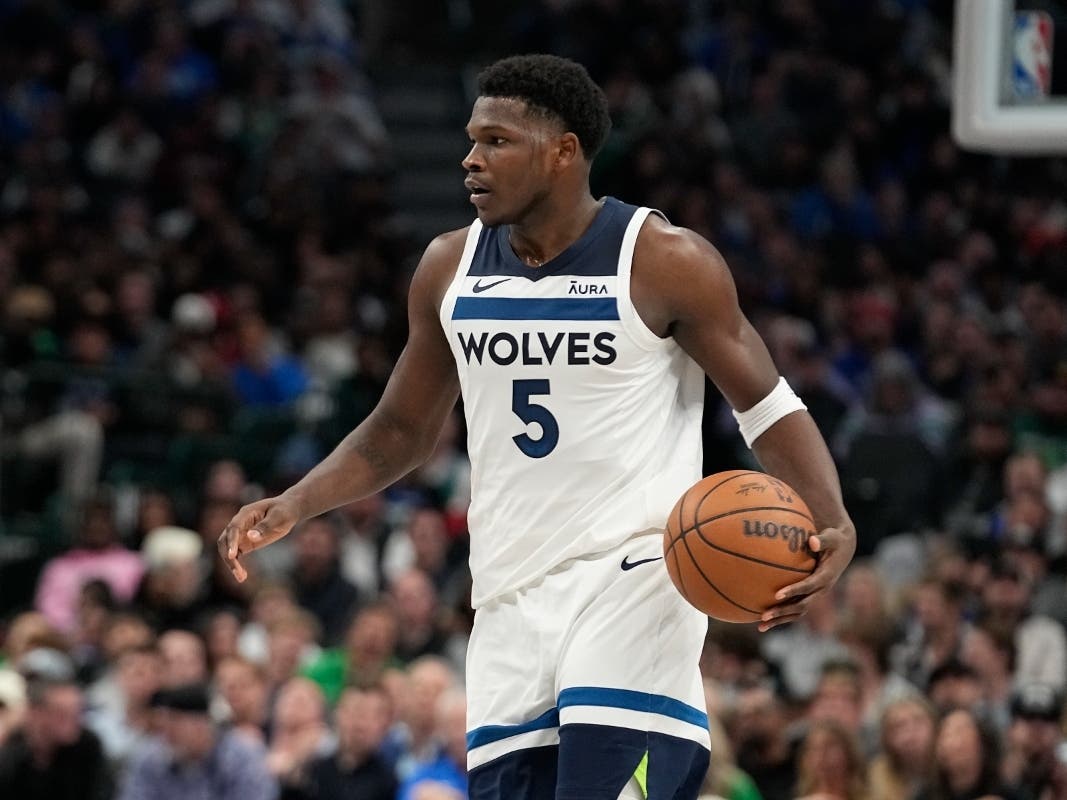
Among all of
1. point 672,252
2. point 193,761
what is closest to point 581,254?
point 672,252

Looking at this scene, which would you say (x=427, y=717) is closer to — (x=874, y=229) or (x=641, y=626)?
(x=641, y=626)

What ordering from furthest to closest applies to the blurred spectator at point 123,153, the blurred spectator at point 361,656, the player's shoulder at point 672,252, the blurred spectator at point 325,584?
1. the blurred spectator at point 123,153
2. the blurred spectator at point 325,584
3. the blurred spectator at point 361,656
4. the player's shoulder at point 672,252

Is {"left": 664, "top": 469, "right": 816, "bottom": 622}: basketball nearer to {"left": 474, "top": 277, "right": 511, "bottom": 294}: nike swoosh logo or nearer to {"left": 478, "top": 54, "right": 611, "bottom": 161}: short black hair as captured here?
{"left": 474, "top": 277, "right": 511, "bottom": 294}: nike swoosh logo

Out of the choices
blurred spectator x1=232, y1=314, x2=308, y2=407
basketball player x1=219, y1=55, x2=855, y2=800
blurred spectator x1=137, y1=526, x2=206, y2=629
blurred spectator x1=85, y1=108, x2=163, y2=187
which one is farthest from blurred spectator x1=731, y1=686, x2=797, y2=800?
blurred spectator x1=85, y1=108, x2=163, y2=187

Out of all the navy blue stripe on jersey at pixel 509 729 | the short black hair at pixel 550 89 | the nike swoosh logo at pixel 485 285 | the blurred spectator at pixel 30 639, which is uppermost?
the short black hair at pixel 550 89

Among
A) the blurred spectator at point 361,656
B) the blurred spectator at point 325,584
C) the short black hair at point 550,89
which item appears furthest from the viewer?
the blurred spectator at point 325,584

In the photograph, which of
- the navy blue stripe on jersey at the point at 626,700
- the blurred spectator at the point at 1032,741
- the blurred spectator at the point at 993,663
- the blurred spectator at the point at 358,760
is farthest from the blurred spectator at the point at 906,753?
the navy blue stripe on jersey at the point at 626,700

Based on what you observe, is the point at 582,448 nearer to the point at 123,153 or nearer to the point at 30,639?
the point at 30,639

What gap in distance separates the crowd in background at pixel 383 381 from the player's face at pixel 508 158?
13.8 feet

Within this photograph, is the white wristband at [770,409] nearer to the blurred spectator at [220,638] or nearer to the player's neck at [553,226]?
the player's neck at [553,226]

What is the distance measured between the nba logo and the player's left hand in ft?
8.71

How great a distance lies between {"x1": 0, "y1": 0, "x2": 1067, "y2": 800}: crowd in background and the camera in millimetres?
9438

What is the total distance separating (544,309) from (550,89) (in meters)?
0.54

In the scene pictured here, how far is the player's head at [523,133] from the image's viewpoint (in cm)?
475
